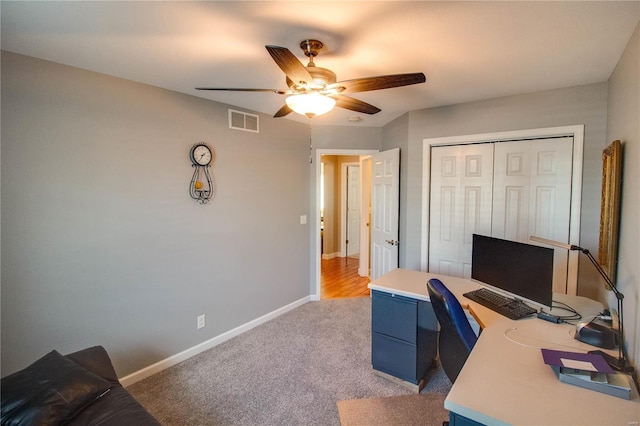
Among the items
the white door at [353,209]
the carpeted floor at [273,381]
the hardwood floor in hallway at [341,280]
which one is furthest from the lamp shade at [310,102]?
the white door at [353,209]

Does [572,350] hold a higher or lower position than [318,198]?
lower

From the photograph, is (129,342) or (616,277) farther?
(129,342)

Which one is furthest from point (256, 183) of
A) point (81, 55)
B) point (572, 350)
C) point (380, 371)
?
point (572, 350)

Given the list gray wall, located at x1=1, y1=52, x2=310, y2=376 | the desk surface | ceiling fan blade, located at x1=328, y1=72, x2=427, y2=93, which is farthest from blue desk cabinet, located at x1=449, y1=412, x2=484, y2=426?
gray wall, located at x1=1, y1=52, x2=310, y2=376

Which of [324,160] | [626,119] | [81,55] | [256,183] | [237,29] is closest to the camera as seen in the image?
[237,29]

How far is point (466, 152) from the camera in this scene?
311cm

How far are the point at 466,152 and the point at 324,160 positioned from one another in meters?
3.60

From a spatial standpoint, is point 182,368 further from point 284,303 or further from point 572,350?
point 572,350

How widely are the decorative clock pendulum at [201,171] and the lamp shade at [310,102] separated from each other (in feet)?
4.66

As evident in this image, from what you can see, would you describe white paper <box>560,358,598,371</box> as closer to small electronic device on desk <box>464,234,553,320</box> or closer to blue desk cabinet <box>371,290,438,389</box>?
small electronic device on desk <box>464,234,553,320</box>

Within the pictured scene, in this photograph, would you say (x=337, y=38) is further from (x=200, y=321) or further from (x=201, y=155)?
(x=200, y=321)

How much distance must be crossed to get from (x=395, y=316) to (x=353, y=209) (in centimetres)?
454

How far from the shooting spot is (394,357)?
242 cm

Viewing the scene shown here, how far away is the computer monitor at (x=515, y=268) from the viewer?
1810mm
